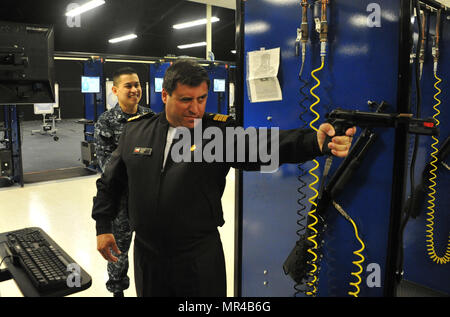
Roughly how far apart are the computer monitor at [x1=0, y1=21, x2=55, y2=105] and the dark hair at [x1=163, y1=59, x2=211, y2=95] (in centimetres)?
53

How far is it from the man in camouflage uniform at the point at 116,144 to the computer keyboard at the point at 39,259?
81 centimetres

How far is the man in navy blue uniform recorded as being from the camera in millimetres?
1479

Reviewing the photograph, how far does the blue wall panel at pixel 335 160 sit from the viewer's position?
61.9 inches

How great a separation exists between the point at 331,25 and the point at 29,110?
18456mm

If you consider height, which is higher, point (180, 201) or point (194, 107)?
point (194, 107)

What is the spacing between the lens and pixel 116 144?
260 centimetres
